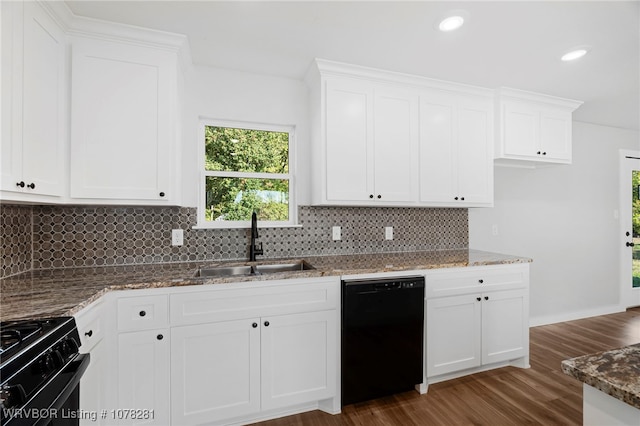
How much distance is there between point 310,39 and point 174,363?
2.15 meters

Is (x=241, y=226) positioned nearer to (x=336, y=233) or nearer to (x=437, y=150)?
(x=336, y=233)

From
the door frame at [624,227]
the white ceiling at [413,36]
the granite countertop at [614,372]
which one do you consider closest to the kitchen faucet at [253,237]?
the white ceiling at [413,36]

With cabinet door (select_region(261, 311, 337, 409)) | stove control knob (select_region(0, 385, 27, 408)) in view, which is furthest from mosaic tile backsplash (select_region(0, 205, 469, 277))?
stove control knob (select_region(0, 385, 27, 408))

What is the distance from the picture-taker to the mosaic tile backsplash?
6.42 feet

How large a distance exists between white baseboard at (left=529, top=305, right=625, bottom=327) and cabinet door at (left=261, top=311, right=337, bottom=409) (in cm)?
278

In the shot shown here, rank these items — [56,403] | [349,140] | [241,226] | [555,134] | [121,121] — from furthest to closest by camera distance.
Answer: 1. [555,134]
2. [241,226]
3. [349,140]
4. [121,121]
5. [56,403]

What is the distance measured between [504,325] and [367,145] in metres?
1.83

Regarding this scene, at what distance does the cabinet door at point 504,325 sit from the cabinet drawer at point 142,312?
2245mm

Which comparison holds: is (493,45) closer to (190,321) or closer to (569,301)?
(190,321)

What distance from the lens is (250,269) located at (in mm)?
2238

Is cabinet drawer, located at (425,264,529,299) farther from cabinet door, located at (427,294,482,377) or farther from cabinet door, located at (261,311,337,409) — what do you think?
cabinet door, located at (261,311,337,409)

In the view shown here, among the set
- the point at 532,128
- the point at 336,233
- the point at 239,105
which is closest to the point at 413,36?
the point at 239,105

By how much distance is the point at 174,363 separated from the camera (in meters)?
1.64

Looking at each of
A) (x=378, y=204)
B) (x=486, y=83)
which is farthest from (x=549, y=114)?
(x=378, y=204)
